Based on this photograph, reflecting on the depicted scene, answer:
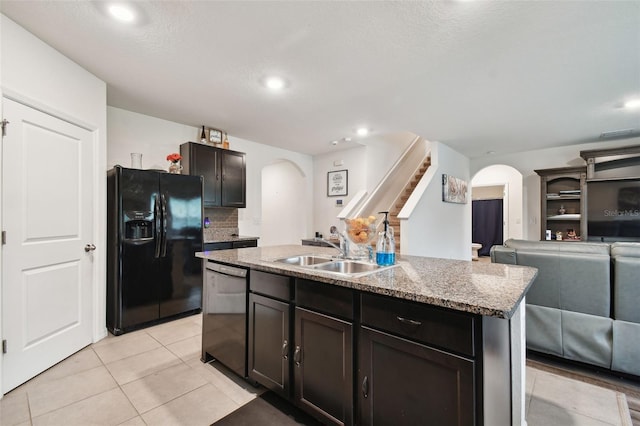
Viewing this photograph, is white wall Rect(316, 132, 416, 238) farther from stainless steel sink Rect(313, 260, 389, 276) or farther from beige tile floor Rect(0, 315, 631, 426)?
beige tile floor Rect(0, 315, 631, 426)

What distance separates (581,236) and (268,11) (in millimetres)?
6042

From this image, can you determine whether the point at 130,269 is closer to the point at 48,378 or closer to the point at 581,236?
the point at 48,378

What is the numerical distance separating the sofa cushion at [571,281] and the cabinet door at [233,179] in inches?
141

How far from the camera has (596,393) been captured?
198cm

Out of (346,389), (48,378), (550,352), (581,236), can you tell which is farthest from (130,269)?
(581,236)

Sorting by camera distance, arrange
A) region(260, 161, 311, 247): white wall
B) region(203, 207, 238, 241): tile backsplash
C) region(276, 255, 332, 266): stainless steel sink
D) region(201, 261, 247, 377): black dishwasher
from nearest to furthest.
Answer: region(201, 261, 247, 377): black dishwasher, region(276, 255, 332, 266): stainless steel sink, region(203, 207, 238, 241): tile backsplash, region(260, 161, 311, 247): white wall

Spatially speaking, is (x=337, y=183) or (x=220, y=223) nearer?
(x=220, y=223)

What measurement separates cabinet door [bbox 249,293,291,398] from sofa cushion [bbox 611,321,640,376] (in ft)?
7.68

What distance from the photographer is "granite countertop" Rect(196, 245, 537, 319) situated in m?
1.05

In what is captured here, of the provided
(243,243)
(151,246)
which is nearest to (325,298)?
(151,246)

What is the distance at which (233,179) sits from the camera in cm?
438

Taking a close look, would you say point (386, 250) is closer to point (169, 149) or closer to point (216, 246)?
point (216, 246)

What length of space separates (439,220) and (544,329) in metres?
2.97

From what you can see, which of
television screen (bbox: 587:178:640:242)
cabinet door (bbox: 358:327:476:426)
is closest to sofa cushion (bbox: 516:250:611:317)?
cabinet door (bbox: 358:327:476:426)
